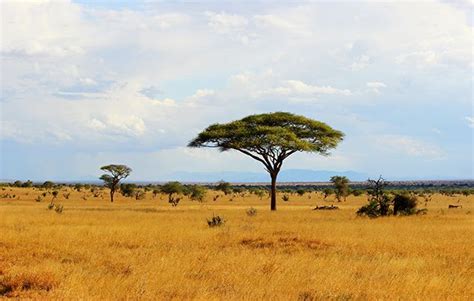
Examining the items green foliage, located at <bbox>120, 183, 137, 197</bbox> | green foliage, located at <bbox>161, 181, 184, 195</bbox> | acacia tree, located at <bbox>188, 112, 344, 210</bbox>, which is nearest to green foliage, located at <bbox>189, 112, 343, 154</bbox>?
acacia tree, located at <bbox>188, 112, 344, 210</bbox>

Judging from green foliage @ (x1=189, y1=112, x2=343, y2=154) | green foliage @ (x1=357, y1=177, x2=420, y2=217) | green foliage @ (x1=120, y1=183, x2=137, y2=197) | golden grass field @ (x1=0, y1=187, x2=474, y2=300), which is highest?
green foliage @ (x1=189, y1=112, x2=343, y2=154)

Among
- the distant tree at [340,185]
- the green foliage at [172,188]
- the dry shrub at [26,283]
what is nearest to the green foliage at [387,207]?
the dry shrub at [26,283]

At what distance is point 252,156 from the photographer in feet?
155

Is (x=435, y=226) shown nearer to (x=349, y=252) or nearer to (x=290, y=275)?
(x=349, y=252)

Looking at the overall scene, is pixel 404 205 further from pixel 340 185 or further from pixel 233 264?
pixel 340 185

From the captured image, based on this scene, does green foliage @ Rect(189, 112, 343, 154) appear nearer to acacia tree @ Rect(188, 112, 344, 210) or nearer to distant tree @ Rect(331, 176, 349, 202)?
acacia tree @ Rect(188, 112, 344, 210)

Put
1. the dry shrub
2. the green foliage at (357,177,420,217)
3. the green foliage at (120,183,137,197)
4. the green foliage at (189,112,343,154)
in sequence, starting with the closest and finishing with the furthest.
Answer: the dry shrub < the green foliage at (357,177,420,217) < the green foliage at (189,112,343,154) < the green foliage at (120,183,137,197)

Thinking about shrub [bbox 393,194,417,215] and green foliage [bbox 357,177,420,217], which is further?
shrub [bbox 393,194,417,215]

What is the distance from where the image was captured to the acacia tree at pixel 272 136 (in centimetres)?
4525

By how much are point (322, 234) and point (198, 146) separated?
27.3m

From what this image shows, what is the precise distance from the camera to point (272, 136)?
44625mm

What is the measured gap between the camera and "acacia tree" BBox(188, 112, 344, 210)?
148 feet

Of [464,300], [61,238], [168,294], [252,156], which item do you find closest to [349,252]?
[464,300]

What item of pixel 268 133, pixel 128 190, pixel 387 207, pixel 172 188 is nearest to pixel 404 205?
pixel 387 207
